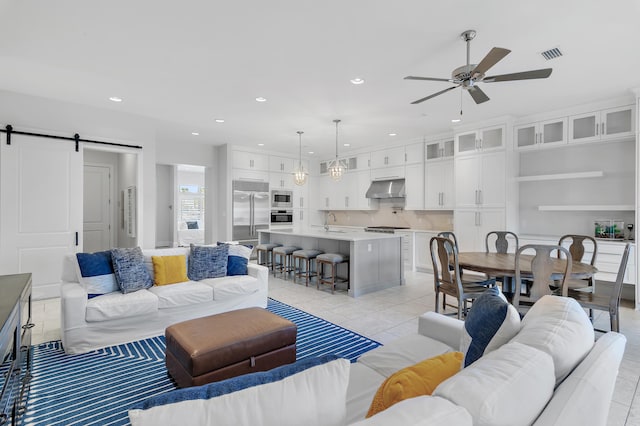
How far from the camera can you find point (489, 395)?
81cm

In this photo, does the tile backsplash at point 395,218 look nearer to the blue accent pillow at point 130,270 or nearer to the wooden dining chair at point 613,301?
the wooden dining chair at point 613,301

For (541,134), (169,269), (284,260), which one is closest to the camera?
(169,269)

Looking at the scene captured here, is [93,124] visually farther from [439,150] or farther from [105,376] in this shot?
[439,150]

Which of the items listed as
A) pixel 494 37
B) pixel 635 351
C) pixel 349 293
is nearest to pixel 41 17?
pixel 494 37

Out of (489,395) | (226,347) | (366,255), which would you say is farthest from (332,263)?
(489,395)

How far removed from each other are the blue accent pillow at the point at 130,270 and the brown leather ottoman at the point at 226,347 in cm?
115

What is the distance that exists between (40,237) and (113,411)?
12.4 feet

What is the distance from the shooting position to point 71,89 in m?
4.27

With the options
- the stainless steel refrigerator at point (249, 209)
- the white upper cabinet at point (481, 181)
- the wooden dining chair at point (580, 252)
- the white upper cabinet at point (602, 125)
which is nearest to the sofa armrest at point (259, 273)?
the wooden dining chair at point (580, 252)

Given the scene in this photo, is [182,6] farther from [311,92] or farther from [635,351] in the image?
[635,351]

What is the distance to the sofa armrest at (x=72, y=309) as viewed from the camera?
2.86 m

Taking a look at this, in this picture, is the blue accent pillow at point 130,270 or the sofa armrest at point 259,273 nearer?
the blue accent pillow at point 130,270

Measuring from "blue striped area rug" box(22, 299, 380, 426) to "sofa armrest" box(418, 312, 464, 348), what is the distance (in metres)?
0.93

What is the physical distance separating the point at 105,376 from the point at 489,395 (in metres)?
2.79
